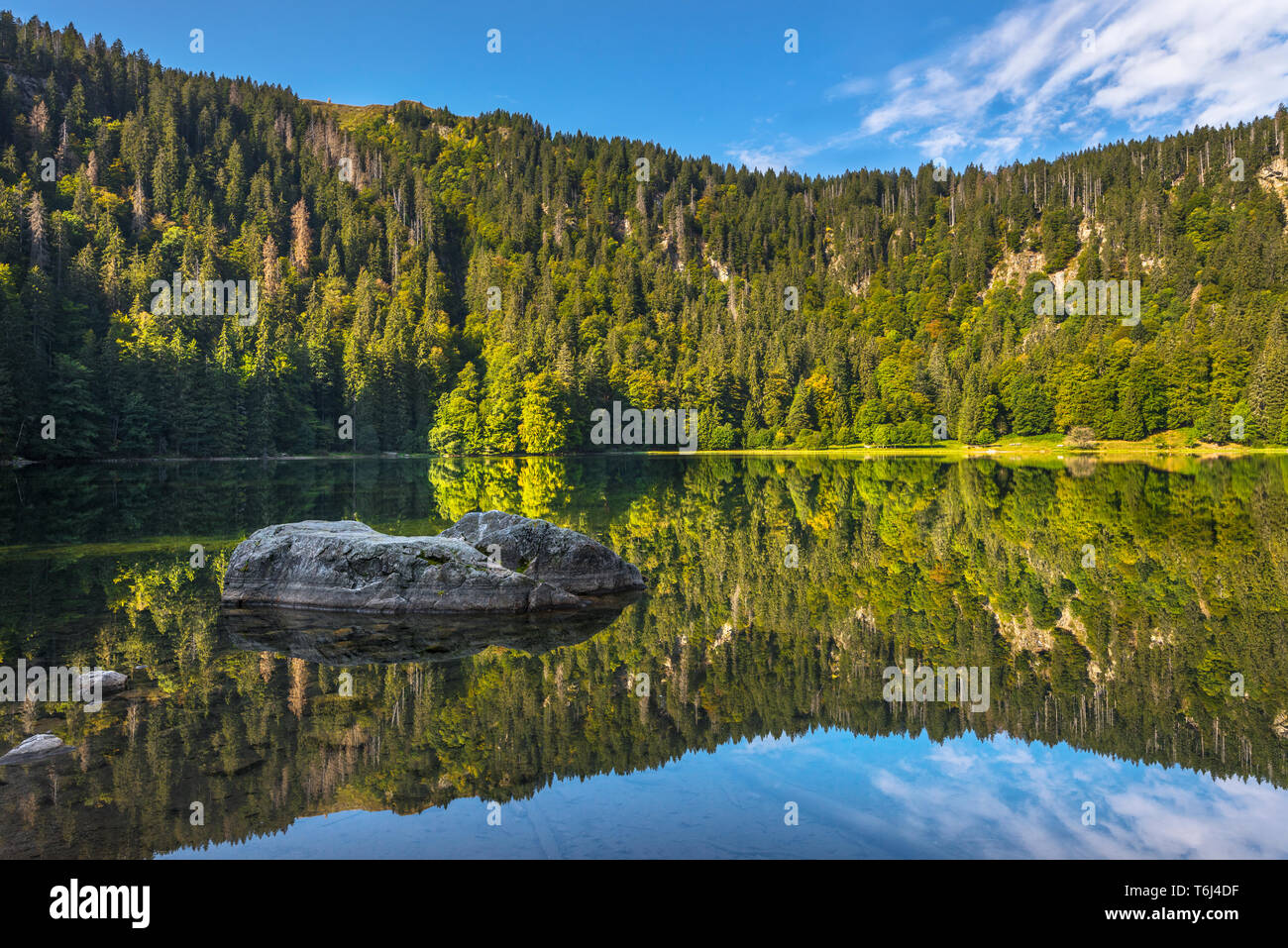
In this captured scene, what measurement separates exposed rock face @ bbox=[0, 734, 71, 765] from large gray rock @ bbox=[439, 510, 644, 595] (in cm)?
812

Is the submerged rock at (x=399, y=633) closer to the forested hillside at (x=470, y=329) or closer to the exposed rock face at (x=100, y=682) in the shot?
the exposed rock face at (x=100, y=682)

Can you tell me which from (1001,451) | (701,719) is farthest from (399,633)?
(1001,451)

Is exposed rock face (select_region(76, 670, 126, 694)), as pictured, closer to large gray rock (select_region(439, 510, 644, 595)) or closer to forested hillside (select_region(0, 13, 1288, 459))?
large gray rock (select_region(439, 510, 644, 595))

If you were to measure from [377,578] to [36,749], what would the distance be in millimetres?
6486

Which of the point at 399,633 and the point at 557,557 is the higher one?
the point at 557,557

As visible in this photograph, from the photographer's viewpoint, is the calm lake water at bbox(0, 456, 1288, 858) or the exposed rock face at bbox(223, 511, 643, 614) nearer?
the calm lake water at bbox(0, 456, 1288, 858)

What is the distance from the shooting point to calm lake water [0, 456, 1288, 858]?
6.09 meters

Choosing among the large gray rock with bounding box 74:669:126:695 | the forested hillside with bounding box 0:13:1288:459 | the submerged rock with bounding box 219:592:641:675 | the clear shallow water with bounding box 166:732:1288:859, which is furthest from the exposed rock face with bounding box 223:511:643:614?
the forested hillside with bounding box 0:13:1288:459

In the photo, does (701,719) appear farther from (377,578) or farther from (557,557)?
(377,578)

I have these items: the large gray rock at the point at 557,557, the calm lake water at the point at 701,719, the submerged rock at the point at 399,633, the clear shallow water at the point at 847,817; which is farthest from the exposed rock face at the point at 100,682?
the large gray rock at the point at 557,557

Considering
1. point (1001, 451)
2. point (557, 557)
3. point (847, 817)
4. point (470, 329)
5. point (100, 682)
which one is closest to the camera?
point (847, 817)

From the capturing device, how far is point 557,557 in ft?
50.1

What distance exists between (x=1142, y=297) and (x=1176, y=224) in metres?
33.9

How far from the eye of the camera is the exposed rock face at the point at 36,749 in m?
7.18
